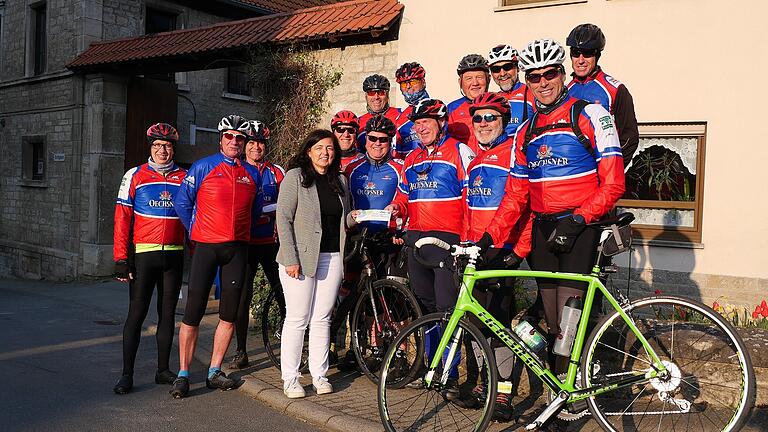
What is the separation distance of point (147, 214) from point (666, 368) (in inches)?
160

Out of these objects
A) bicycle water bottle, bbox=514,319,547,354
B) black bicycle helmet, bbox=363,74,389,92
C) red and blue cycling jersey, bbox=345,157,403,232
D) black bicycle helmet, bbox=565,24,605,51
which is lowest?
bicycle water bottle, bbox=514,319,547,354

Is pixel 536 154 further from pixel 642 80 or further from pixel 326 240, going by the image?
pixel 642 80

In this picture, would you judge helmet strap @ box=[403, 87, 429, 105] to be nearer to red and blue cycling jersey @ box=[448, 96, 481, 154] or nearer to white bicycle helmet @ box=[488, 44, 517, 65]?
red and blue cycling jersey @ box=[448, 96, 481, 154]

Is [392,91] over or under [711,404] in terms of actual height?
over

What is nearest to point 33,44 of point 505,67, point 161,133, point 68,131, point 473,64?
point 68,131

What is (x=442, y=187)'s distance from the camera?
5.18 meters

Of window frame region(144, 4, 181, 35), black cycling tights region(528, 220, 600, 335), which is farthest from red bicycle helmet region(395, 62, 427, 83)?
window frame region(144, 4, 181, 35)

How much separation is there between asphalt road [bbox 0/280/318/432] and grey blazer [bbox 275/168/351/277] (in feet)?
3.83

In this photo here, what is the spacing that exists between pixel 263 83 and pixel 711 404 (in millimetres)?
9181

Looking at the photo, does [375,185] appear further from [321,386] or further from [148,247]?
[148,247]

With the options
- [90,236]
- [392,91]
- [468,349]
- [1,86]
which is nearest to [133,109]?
[90,236]

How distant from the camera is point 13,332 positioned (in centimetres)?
873

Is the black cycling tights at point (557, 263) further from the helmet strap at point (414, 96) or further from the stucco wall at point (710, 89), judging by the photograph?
the stucco wall at point (710, 89)

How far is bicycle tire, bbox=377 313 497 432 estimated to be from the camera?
417 cm
